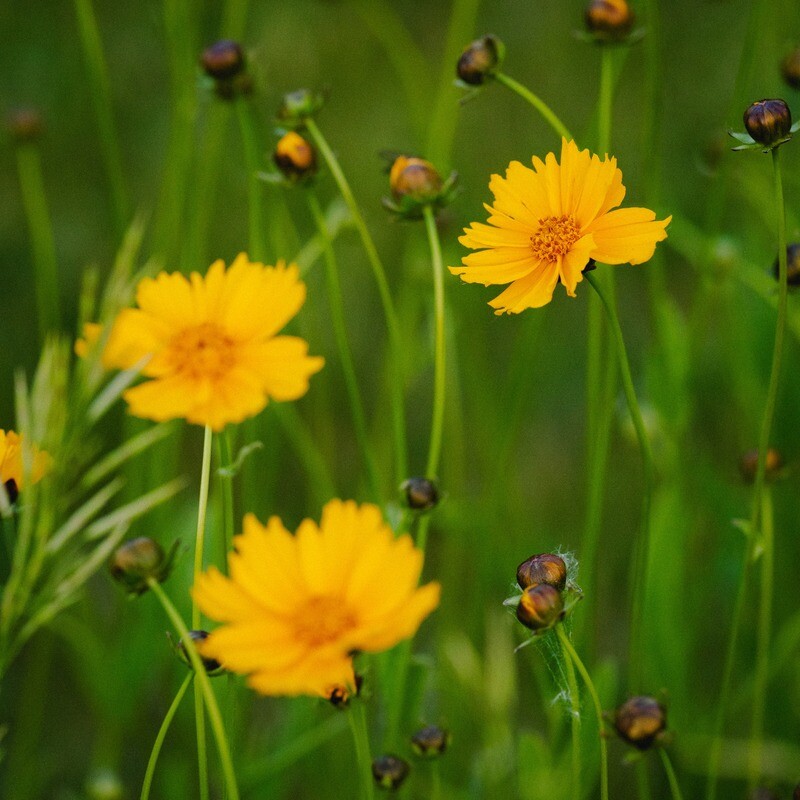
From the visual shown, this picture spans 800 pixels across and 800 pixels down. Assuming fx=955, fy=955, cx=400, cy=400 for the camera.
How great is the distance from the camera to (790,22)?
0.82m

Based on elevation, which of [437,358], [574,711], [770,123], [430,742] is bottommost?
[430,742]

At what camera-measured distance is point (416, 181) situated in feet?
1.75

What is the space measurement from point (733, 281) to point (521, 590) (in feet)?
1.58

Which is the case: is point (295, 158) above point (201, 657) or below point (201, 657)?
above

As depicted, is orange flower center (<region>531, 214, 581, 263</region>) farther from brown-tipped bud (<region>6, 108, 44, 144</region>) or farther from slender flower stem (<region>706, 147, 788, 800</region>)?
brown-tipped bud (<region>6, 108, 44, 144</region>)

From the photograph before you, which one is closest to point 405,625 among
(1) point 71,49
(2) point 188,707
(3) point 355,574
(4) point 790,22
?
(3) point 355,574

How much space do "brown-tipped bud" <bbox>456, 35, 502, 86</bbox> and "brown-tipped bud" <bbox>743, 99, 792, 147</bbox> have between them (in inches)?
6.5

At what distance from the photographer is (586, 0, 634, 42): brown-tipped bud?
0.58m

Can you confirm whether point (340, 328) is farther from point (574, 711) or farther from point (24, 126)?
point (24, 126)

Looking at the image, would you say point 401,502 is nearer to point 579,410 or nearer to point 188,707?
point 188,707

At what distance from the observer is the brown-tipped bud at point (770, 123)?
0.45m

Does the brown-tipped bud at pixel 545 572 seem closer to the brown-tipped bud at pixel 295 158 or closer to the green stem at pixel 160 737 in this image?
the green stem at pixel 160 737

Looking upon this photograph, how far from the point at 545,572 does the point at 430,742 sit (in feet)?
0.60

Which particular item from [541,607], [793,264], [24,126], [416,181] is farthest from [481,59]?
[24,126]
